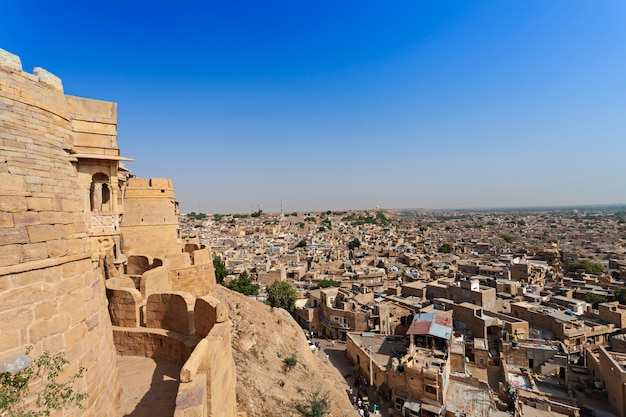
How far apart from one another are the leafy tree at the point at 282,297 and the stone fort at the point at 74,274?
76.1 ft

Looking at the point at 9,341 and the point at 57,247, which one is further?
the point at 57,247

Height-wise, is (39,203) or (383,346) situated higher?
(39,203)

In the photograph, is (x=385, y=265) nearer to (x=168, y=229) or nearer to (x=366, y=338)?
(x=366, y=338)

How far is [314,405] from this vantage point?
39.0 ft

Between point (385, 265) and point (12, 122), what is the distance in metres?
46.5

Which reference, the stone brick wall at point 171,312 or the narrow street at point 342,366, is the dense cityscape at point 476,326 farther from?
the stone brick wall at point 171,312

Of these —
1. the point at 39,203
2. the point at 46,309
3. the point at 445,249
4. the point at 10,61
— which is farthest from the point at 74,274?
the point at 445,249

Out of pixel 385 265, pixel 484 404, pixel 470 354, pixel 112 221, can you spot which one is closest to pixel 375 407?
pixel 484 404

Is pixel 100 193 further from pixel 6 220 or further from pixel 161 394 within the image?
pixel 161 394

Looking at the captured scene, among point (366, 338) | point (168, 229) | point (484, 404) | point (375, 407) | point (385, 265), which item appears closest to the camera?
point (168, 229)

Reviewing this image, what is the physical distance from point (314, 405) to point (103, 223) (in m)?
9.28

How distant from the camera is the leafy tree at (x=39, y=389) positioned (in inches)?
139

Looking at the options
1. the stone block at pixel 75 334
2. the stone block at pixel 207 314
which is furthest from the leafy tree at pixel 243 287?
the stone block at pixel 75 334

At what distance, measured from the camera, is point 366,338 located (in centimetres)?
2438
